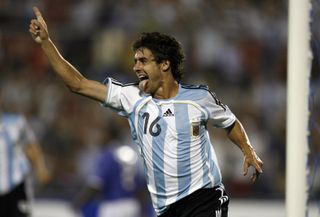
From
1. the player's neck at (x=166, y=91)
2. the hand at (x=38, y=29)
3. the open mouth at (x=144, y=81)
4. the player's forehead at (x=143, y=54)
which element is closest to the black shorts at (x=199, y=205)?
the player's neck at (x=166, y=91)

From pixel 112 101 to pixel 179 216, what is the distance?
80 centimetres

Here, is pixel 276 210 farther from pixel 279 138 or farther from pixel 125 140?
pixel 125 140

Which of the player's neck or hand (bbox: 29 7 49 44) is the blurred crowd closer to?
the player's neck

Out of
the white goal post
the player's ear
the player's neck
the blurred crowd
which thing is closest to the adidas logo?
the player's neck

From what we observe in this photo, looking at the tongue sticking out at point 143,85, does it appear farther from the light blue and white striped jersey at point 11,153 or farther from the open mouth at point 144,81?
the light blue and white striped jersey at point 11,153

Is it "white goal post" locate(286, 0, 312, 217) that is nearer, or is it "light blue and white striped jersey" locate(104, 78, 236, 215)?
"light blue and white striped jersey" locate(104, 78, 236, 215)

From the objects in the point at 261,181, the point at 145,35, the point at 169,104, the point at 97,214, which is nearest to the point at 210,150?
the point at 169,104

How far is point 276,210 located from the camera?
10258mm

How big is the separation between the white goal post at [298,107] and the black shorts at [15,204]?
408 centimetres

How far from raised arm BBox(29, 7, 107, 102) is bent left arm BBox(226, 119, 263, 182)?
871 mm

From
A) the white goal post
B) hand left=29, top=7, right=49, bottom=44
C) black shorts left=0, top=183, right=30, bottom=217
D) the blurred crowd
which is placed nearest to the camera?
hand left=29, top=7, right=49, bottom=44

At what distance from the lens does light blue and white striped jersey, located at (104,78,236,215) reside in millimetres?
4883

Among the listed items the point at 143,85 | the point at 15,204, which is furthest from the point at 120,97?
the point at 15,204

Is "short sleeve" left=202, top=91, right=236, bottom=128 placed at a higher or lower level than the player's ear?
lower
